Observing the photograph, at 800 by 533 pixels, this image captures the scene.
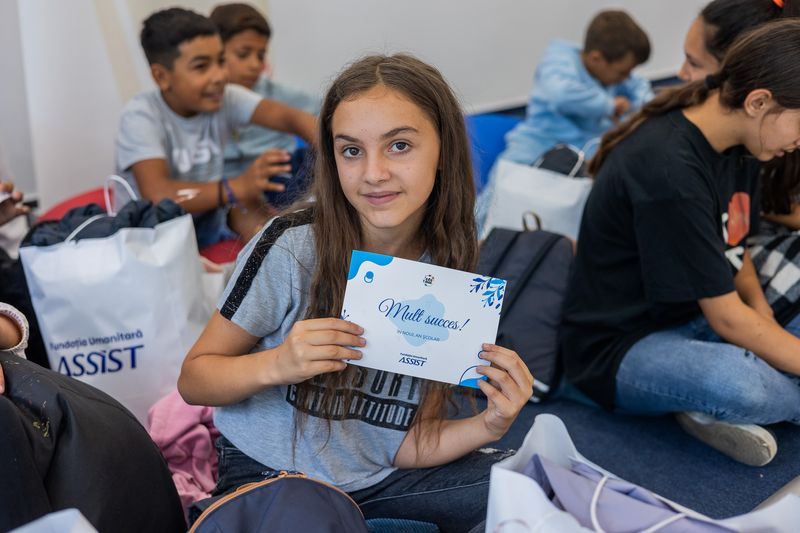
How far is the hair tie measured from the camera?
1709 millimetres

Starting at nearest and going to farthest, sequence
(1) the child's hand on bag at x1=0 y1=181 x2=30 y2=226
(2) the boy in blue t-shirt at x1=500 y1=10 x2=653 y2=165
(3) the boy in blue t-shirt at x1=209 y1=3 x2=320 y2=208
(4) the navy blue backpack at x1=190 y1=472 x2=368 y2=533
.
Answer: (4) the navy blue backpack at x1=190 y1=472 x2=368 y2=533, (1) the child's hand on bag at x1=0 y1=181 x2=30 y2=226, (3) the boy in blue t-shirt at x1=209 y1=3 x2=320 y2=208, (2) the boy in blue t-shirt at x1=500 y1=10 x2=653 y2=165

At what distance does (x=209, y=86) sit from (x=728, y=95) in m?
1.54

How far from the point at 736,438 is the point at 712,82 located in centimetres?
85

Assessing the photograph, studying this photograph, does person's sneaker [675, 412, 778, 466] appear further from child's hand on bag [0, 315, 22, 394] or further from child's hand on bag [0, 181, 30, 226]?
child's hand on bag [0, 181, 30, 226]

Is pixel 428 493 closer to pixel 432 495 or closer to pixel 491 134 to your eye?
pixel 432 495

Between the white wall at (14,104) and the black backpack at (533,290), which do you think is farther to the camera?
the white wall at (14,104)

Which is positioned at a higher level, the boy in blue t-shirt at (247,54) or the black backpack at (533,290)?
the boy in blue t-shirt at (247,54)

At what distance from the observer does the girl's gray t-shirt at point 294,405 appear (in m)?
1.20

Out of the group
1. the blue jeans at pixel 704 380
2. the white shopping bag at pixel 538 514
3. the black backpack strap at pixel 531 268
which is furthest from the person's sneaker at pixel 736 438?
the white shopping bag at pixel 538 514

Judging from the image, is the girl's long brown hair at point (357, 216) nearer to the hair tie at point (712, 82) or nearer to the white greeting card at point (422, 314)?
the white greeting card at point (422, 314)

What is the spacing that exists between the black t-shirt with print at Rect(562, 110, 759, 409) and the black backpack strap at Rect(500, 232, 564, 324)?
15cm

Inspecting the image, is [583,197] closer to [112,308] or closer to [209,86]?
[209,86]

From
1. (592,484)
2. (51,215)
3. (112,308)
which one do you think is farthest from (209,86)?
(592,484)

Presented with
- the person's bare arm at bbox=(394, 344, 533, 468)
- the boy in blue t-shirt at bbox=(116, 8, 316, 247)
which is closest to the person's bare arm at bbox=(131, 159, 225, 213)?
the boy in blue t-shirt at bbox=(116, 8, 316, 247)
